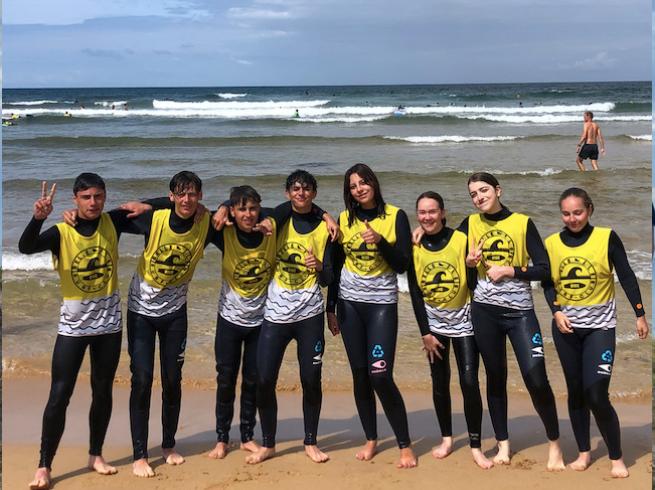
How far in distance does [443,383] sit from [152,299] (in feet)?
7.16

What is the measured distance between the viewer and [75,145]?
27.1 metres

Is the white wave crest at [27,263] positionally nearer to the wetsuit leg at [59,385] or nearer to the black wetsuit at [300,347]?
the wetsuit leg at [59,385]

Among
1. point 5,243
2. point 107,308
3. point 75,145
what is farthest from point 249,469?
point 75,145

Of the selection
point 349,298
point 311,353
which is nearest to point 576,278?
point 349,298

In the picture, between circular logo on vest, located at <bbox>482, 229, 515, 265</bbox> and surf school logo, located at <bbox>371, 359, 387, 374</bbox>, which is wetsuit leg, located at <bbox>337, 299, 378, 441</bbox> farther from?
circular logo on vest, located at <bbox>482, 229, 515, 265</bbox>

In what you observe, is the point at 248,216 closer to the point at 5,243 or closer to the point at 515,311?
the point at 515,311

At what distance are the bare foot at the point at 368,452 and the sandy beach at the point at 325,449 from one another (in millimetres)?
52

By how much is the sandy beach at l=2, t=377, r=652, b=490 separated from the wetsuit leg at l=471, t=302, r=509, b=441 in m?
0.46

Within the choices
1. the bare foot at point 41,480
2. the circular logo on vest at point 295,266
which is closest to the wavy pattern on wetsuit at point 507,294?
the circular logo on vest at point 295,266

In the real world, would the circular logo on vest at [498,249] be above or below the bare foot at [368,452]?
above

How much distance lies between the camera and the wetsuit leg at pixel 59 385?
4590mm

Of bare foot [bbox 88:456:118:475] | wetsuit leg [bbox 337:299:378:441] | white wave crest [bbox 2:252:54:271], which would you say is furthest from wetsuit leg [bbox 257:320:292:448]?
white wave crest [bbox 2:252:54:271]

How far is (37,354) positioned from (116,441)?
2.42 m

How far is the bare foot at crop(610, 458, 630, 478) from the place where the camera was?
462cm
